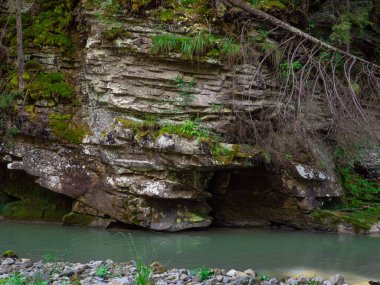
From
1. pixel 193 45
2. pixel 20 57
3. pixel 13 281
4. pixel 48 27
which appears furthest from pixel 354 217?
pixel 48 27

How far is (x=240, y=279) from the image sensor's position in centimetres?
531

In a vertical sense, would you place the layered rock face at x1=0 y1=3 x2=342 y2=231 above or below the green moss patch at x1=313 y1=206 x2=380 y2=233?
above

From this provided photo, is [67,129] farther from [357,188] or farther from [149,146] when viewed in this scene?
[357,188]

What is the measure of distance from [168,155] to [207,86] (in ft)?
6.17

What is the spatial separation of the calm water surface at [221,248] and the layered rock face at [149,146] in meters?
0.64

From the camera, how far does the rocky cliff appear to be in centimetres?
991

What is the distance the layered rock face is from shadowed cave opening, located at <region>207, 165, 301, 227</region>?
0.07 metres

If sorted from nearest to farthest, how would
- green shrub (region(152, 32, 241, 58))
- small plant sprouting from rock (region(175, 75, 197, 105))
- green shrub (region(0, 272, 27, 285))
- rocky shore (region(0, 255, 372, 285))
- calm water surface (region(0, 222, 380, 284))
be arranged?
1. green shrub (region(0, 272, 27, 285))
2. rocky shore (region(0, 255, 372, 285))
3. calm water surface (region(0, 222, 380, 284))
4. green shrub (region(152, 32, 241, 58))
5. small plant sprouting from rock (region(175, 75, 197, 105))

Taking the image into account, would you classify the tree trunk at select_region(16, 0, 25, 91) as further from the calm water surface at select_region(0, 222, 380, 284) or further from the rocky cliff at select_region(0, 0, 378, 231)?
the calm water surface at select_region(0, 222, 380, 284)

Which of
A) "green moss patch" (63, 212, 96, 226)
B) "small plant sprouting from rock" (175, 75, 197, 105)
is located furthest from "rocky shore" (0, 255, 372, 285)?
"small plant sprouting from rock" (175, 75, 197, 105)

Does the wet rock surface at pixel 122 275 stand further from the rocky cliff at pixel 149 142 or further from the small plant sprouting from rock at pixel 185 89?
the small plant sprouting from rock at pixel 185 89

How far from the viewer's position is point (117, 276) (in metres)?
5.55

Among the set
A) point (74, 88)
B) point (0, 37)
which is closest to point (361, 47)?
point (74, 88)

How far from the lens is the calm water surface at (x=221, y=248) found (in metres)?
6.82
